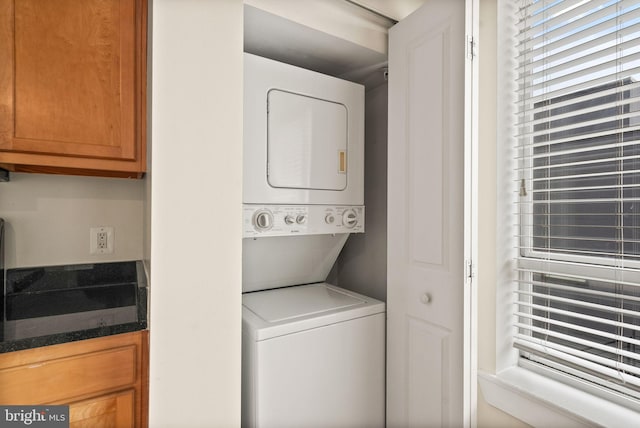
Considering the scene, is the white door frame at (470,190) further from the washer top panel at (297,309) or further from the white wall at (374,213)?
the white wall at (374,213)

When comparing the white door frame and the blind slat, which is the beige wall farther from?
the white door frame

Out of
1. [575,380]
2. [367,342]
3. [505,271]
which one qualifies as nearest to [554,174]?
[505,271]

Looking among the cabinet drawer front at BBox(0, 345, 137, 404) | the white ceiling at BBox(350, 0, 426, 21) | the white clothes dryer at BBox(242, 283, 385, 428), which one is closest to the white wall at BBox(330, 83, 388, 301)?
the white clothes dryer at BBox(242, 283, 385, 428)

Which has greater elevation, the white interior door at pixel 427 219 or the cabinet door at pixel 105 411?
the white interior door at pixel 427 219

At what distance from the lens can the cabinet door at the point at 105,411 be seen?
1.15 m

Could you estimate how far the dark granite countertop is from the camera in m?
Result: 1.12

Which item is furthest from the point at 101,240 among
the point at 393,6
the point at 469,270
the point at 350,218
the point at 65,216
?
the point at 393,6

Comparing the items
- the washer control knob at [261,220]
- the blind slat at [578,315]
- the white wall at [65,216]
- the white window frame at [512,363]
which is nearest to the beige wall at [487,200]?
the white window frame at [512,363]

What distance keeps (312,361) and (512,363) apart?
0.93 m

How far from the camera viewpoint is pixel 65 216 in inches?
67.8

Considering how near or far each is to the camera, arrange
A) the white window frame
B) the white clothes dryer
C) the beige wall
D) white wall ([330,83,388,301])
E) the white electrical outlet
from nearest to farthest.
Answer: the white window frame → the white clothes dryer → the beige wall → the white electrical outlet → white wall ([330,83,388,301])

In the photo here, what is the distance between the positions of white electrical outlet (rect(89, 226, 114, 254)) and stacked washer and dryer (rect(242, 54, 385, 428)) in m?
0.70

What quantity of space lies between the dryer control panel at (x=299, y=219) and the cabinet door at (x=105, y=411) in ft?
2.42

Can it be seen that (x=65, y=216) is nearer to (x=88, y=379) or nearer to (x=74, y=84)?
(x=74, y=84)
